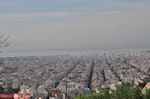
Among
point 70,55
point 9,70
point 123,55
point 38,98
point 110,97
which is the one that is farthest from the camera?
point 70,55

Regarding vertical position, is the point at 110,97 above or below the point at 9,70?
below

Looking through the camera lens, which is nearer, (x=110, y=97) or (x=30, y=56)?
(x=110, y=97)

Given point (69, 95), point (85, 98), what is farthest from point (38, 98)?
point (85, 98)

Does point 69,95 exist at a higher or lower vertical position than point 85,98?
lower

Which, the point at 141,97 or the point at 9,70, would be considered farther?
the point at 141,97

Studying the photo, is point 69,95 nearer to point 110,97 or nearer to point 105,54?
point 110,97

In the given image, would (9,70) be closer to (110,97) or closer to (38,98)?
(110,97)

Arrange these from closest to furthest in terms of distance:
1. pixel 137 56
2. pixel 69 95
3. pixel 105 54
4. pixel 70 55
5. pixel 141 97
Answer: pixel 141 97
pixel 69 95
pixel 137 56
pixel 105 54
pixel 70 55

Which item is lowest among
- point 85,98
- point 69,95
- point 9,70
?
point 69,95

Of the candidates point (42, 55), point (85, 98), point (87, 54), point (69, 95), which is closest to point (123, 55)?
point (87, 54)
